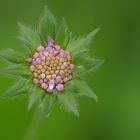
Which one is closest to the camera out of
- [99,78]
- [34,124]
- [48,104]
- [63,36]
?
[48,104]

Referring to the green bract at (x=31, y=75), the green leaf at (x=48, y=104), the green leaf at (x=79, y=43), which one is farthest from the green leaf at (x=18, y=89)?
the green leaf at (x=79, y=43)

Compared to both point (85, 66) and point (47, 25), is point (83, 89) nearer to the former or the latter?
point (85, 66)

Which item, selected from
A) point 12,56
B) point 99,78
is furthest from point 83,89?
point 99,78

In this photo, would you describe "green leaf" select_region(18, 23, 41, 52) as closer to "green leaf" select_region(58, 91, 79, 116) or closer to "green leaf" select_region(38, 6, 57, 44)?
"green leaf" select_region(38, 6, 57, 44)

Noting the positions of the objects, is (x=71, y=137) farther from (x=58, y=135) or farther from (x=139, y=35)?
(x=139, y=35)

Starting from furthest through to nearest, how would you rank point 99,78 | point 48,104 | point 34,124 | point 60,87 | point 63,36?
point 99,78 < point 34,124 < point 63,36 < point 60,87 < point 48,104

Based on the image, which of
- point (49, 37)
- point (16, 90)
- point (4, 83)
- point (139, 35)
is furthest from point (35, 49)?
point (139, 35)

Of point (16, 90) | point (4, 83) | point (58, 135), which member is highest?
point (4, 83)
